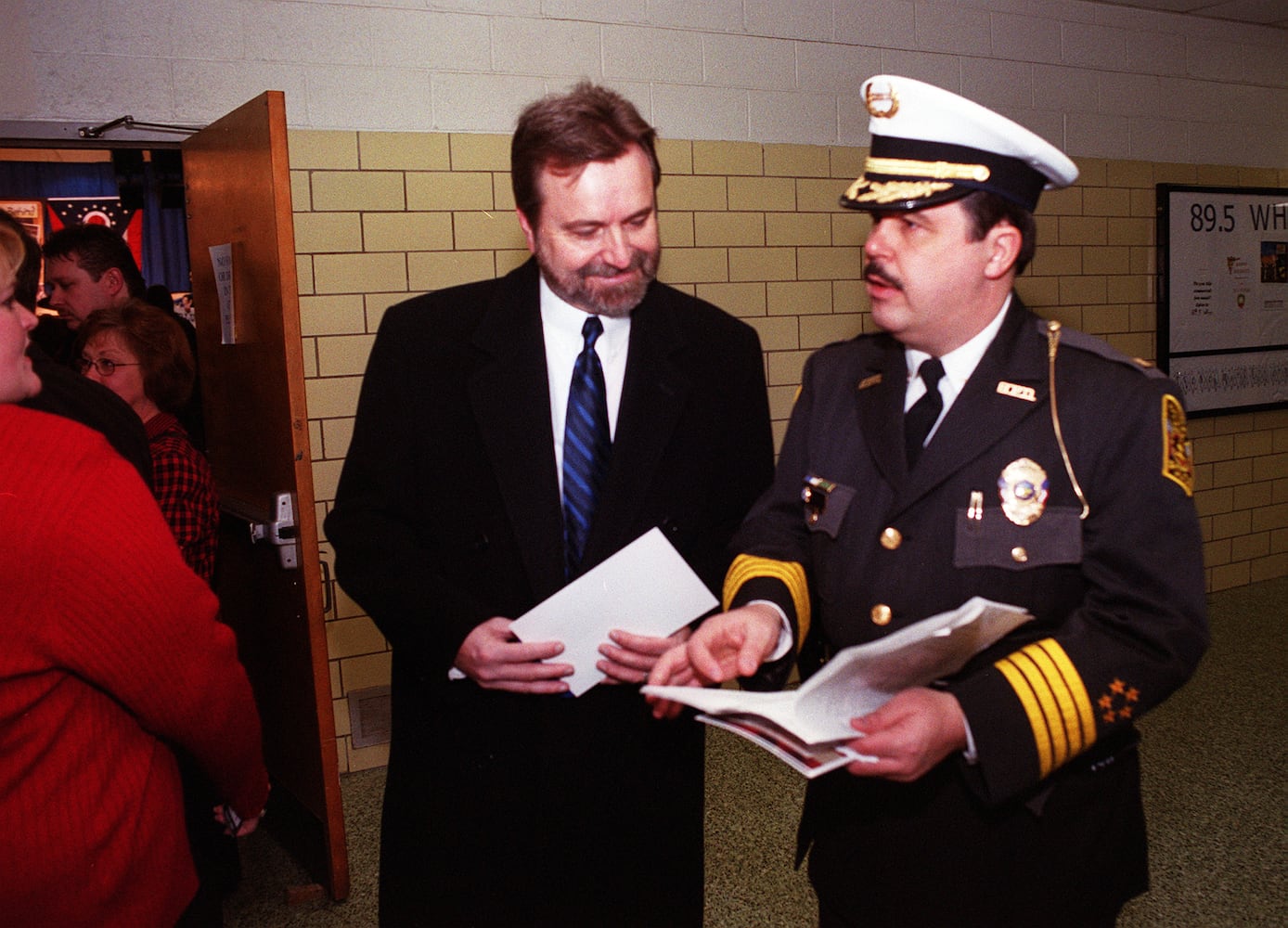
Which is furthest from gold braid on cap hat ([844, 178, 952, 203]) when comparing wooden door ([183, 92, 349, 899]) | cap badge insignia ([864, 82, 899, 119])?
wooden door ([183, 92, 349, 899])

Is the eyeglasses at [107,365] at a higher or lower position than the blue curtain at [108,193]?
lower

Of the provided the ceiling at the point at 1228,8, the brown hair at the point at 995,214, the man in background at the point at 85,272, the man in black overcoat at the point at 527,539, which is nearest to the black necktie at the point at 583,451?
the man in black overcoat at the point at 527,539

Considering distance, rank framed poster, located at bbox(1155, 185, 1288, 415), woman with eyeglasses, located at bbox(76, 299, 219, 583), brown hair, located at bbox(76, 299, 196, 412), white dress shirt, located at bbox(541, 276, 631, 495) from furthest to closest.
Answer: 1. framed poster, located at bbox(1155, 185, 1288, 415)
2. brown hair, located at bbox(76, 299, 196, 412)
3. woman with eyeglasses, located at bbox(76, 299, 219, 583)
4. white dress shirt, located at bbox(541, 276, 631, 495)

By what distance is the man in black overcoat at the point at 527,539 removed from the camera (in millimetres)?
1645

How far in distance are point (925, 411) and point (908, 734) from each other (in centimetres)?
49

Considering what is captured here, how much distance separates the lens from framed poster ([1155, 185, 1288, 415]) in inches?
210

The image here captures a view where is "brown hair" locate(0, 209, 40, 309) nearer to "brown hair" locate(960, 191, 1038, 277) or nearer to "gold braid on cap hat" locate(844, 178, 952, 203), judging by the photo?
"gold braid on cap hat" locate(844, 178, 952, 203)

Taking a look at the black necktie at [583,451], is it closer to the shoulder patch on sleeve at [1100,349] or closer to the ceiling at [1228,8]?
the shoulder patch on sleeve at [1100,349]

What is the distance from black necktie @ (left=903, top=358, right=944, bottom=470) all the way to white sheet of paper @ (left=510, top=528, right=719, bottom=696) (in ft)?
1.27

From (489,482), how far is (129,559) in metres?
0.65

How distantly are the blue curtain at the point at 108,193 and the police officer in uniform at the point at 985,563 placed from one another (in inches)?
218

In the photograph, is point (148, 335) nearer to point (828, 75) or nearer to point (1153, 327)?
point (828, 75)

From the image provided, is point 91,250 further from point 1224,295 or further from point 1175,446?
point 1224,295

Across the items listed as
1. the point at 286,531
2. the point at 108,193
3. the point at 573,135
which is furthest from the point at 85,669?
the point at 108,193
